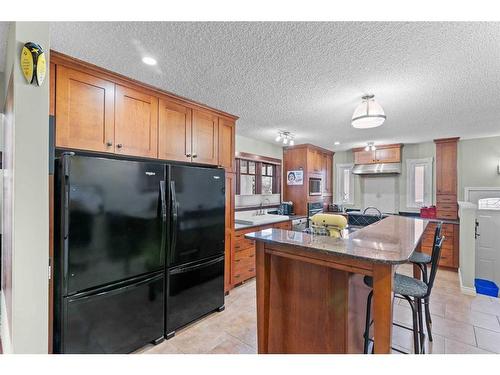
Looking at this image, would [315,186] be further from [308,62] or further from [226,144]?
[308,62]

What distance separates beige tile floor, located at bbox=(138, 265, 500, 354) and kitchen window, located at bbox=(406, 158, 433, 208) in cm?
221

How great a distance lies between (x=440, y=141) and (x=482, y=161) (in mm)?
758

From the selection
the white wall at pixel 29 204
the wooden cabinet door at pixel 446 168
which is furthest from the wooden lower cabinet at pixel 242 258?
the wooden cabinet door at pixel 446 168

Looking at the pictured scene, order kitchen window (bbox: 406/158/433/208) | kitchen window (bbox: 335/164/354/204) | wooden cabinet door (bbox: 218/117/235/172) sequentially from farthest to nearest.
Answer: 1. kitchen window (bbox: 335/164/354/204)
2. kitchen window (bbox: 406/158/433/208)
3. wooden cabinet door (bbox: 218/117/235/172)

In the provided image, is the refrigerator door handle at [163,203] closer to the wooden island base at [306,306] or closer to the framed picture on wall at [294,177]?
the wooden island base at [306,306]

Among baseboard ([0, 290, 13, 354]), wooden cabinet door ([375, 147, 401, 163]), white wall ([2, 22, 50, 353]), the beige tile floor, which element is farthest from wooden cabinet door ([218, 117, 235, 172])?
wooden cabinet door ([375, 147, 401, 163])

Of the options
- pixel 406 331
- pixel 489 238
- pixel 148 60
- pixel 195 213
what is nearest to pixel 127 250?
pixel 195 213

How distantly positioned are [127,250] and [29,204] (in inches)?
30.2

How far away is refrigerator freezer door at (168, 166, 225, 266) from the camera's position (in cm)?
229

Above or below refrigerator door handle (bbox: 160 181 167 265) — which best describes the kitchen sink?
below

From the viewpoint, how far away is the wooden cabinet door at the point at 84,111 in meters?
1.77

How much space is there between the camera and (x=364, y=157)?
536cm

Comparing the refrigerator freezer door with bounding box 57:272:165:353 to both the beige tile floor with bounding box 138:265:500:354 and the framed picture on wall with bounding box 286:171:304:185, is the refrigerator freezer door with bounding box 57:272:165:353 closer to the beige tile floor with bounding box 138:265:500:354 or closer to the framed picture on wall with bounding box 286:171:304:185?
the beige tile floor with bounding box 138:265:500:354

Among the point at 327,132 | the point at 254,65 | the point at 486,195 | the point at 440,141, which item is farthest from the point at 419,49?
the point at 486,195
